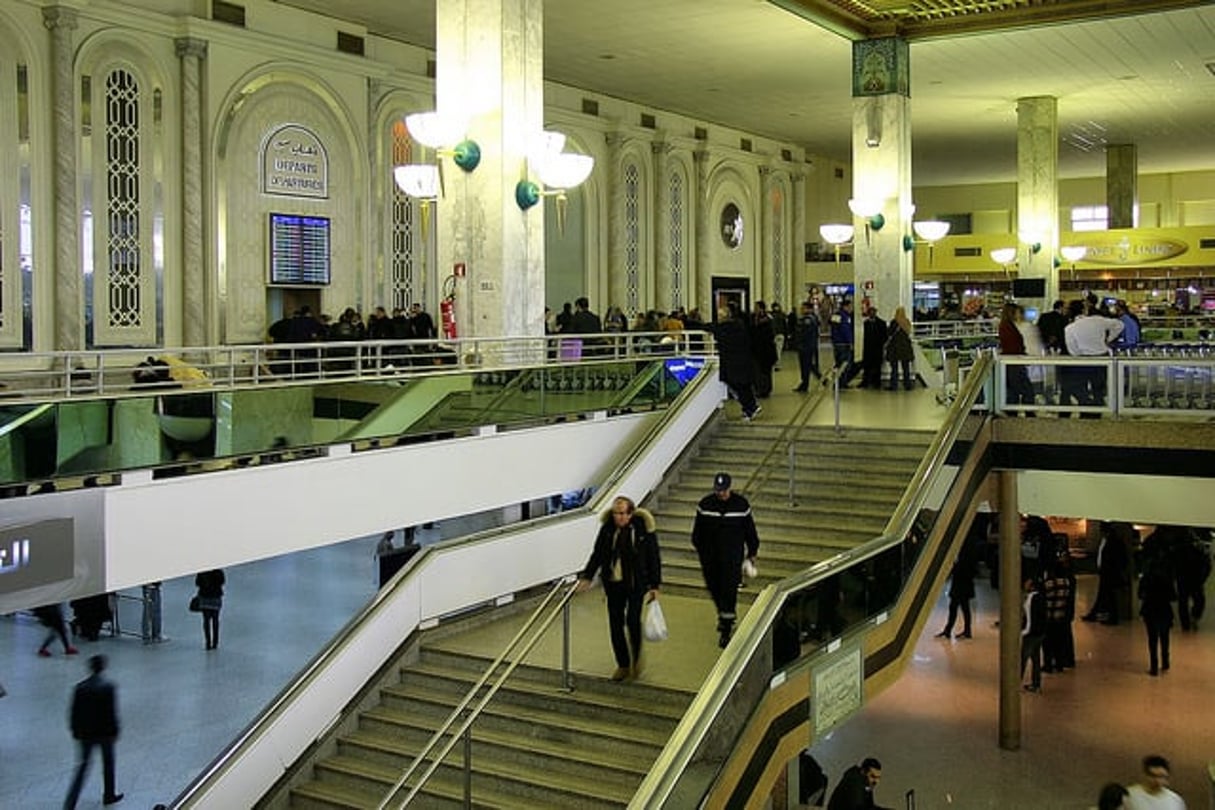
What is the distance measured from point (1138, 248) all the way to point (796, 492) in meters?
24.1

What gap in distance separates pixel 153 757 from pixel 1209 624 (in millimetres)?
14663

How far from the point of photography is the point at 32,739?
12.4 m

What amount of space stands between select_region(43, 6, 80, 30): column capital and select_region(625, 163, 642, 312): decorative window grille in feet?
40.9

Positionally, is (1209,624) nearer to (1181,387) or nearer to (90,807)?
(1181,387)

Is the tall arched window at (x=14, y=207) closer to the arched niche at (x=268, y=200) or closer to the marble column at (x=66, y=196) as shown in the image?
the marble column at (x=66, y=196)

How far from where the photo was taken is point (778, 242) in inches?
1225

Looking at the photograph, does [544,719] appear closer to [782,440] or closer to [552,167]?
[782,440]

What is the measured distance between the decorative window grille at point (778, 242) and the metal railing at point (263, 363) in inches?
547

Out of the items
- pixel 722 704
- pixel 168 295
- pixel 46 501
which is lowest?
pixel 722 704

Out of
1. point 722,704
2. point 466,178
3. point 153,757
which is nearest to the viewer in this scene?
point 722,704

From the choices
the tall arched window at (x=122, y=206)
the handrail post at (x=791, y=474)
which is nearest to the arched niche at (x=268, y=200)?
the tall arched window at (x=122, y=206)

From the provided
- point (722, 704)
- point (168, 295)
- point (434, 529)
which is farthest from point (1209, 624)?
point (168, 295)

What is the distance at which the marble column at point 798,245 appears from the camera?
31906mm

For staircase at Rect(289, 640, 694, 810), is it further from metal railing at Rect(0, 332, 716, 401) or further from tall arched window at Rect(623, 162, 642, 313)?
tall arched window at Rect(623, 162, 642, 313)
